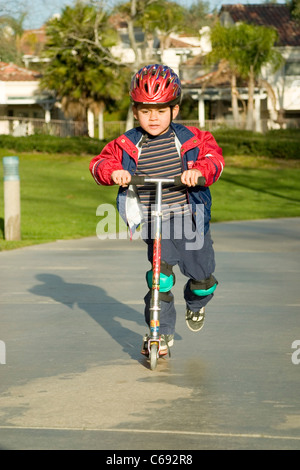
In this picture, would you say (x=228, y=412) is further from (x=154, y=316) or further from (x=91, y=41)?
(x=91, y=41)

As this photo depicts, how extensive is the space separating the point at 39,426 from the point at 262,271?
625 centimetres

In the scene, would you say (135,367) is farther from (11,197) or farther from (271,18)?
(271,18)

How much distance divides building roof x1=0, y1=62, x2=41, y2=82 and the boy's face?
5395 cm

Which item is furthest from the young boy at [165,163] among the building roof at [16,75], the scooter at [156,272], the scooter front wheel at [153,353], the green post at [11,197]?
the building roof at [16,75]

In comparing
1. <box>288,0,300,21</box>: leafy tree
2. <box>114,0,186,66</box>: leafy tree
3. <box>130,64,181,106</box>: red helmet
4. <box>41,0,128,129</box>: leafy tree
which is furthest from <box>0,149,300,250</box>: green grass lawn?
<box>288,0,300,21</box>: leafy tree

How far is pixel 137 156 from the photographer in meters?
5.85

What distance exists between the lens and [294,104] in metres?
60.8

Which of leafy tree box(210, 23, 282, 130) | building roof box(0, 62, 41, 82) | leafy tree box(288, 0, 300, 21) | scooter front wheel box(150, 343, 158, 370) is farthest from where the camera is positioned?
building roof box(0, 62, 41, 82)

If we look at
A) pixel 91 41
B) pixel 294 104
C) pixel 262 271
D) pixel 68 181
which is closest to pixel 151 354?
pixel 262 271

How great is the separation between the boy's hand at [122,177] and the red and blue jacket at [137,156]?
23 centimetres

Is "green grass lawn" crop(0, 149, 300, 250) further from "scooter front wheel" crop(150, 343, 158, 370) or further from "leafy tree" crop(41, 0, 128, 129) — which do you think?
"leafy tree" crop(41, 0, 128, 129)

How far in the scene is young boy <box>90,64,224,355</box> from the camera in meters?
5.72

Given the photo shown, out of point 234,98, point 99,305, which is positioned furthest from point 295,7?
point 99,305

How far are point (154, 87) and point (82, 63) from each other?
44438 mm
